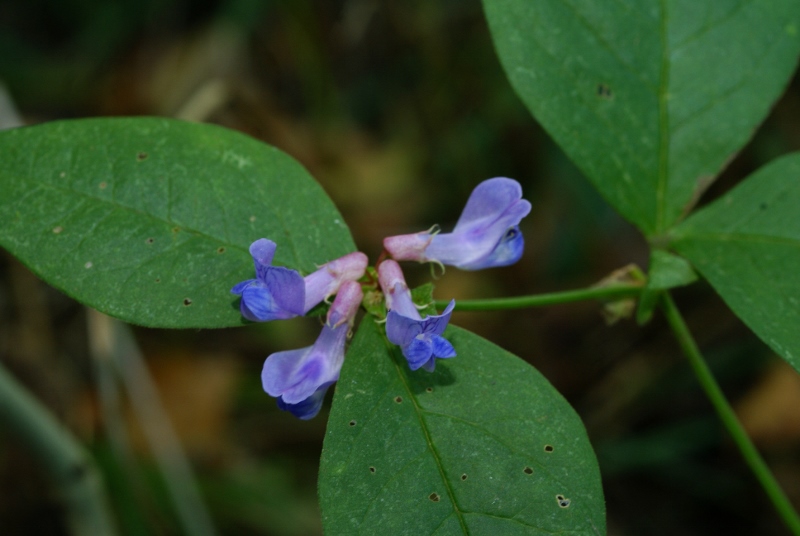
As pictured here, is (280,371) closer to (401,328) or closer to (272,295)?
(272,295)

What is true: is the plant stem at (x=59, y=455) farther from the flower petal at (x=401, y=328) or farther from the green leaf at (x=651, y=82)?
the green leaf at (x=651, y=82)

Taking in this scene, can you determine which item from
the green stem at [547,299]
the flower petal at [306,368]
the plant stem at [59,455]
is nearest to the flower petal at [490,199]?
the green stem at [547,299]

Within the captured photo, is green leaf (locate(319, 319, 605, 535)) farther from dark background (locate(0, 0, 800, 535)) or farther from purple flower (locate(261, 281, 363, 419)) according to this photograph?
dark background (locate(0, 0, 800, 535))

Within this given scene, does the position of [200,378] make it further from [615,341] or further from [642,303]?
[642,303]

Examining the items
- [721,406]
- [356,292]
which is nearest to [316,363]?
[356,292]

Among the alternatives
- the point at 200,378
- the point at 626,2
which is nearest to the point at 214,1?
the point at 200,378
